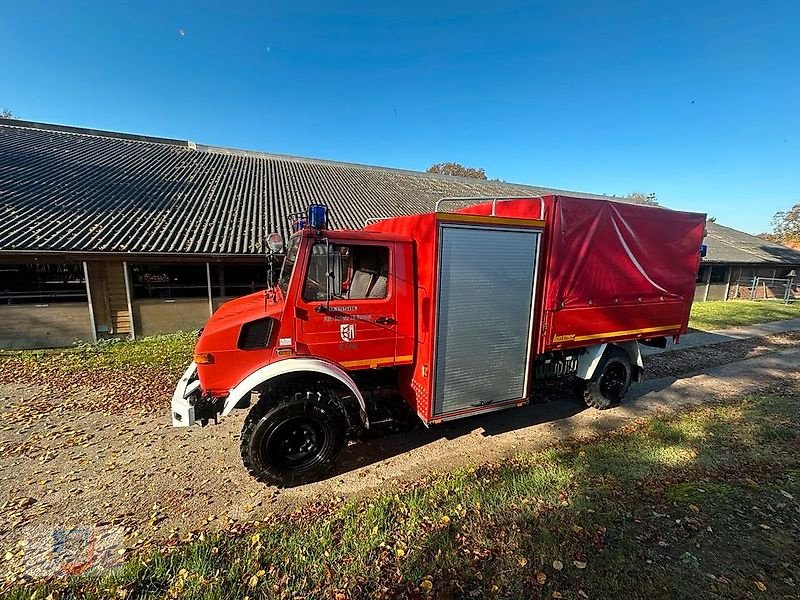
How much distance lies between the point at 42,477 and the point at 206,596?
2.88m

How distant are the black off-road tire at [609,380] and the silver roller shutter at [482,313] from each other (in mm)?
1851

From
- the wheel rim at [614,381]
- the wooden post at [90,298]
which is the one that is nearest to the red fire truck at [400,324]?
the wheel rim at [614,381]

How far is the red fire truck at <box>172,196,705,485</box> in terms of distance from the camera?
3.62 metres

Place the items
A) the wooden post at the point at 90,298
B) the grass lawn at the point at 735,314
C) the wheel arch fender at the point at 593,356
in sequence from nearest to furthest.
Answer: the wheel arch fender at the point at 593,356, the wooden post at the point at 90,298, the grass lawn at the point at 735,314

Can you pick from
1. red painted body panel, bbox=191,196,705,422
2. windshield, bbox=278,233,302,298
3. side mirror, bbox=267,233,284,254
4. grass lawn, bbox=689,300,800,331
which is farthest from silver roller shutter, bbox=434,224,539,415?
grass lawn, bbox=689,300,800,331

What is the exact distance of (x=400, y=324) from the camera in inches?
160

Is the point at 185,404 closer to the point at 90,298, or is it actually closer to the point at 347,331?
the point at 347,331

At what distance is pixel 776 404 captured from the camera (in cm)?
579

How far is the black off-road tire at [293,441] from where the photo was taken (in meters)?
3.55

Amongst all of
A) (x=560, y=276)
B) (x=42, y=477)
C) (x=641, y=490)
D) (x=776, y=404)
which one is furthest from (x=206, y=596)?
(x=776, y=404)

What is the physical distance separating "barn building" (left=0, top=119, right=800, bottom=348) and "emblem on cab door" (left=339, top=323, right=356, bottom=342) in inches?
259

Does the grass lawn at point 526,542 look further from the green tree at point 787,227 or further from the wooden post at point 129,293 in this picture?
the green tree at point 787,227

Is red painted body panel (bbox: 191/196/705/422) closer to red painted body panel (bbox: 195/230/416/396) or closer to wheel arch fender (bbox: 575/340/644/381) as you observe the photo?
red painted body panel (bbox: 195/230/416/396)

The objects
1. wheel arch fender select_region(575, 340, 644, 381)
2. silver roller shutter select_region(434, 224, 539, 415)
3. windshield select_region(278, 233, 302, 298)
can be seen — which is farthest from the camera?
wheel arch fender select_region(575, 340, 644, 381)
